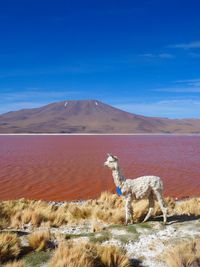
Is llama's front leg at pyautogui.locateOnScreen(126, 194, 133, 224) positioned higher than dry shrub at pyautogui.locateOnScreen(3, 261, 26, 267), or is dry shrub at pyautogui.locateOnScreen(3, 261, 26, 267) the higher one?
llama's front leg at pyautogui.locateOnScreen(126, 194, 133, 224)

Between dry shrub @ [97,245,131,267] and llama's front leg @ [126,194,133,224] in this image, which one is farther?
llama's front leg @ [126,194,133,224]

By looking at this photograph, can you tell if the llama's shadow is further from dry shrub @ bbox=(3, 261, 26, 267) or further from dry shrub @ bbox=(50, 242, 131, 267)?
dry shrub @ bbox=(3, 261, 26, 267)

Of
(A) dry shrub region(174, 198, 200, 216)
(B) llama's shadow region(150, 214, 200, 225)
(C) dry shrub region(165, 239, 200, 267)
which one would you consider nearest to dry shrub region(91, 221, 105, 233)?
(B) llama's shadow region(150, 214, 200, 225)

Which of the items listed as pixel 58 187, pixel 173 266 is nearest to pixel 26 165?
pixel 58 187

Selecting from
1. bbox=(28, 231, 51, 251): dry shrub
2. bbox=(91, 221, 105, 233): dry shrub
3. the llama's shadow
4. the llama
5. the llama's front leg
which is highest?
the llama

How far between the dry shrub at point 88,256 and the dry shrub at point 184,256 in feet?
2.15

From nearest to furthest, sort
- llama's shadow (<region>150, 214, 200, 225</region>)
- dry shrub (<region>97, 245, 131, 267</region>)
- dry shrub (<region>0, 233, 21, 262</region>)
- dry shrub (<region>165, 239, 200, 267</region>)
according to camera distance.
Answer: dry shrub (<region>165, 239, 200, 267</region>), dry shrub (<region>97, 245, 131, 267</region>), dry shrub (<region>0, 233, 21, 262</region>), llama's shadow (<region>150, 214, 200, 225</region>)

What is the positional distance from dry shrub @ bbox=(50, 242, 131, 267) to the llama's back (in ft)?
6.14

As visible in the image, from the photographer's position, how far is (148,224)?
7367 mm

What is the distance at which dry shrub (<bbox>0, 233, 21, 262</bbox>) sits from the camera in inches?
217

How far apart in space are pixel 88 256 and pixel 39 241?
1174 mm

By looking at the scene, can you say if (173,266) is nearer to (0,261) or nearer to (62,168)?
(0,261)

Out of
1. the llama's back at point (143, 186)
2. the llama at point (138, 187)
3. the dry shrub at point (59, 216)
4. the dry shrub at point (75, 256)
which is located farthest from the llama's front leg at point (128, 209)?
the dry shrub at point (75, 256)

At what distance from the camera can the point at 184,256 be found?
5.39 metres
